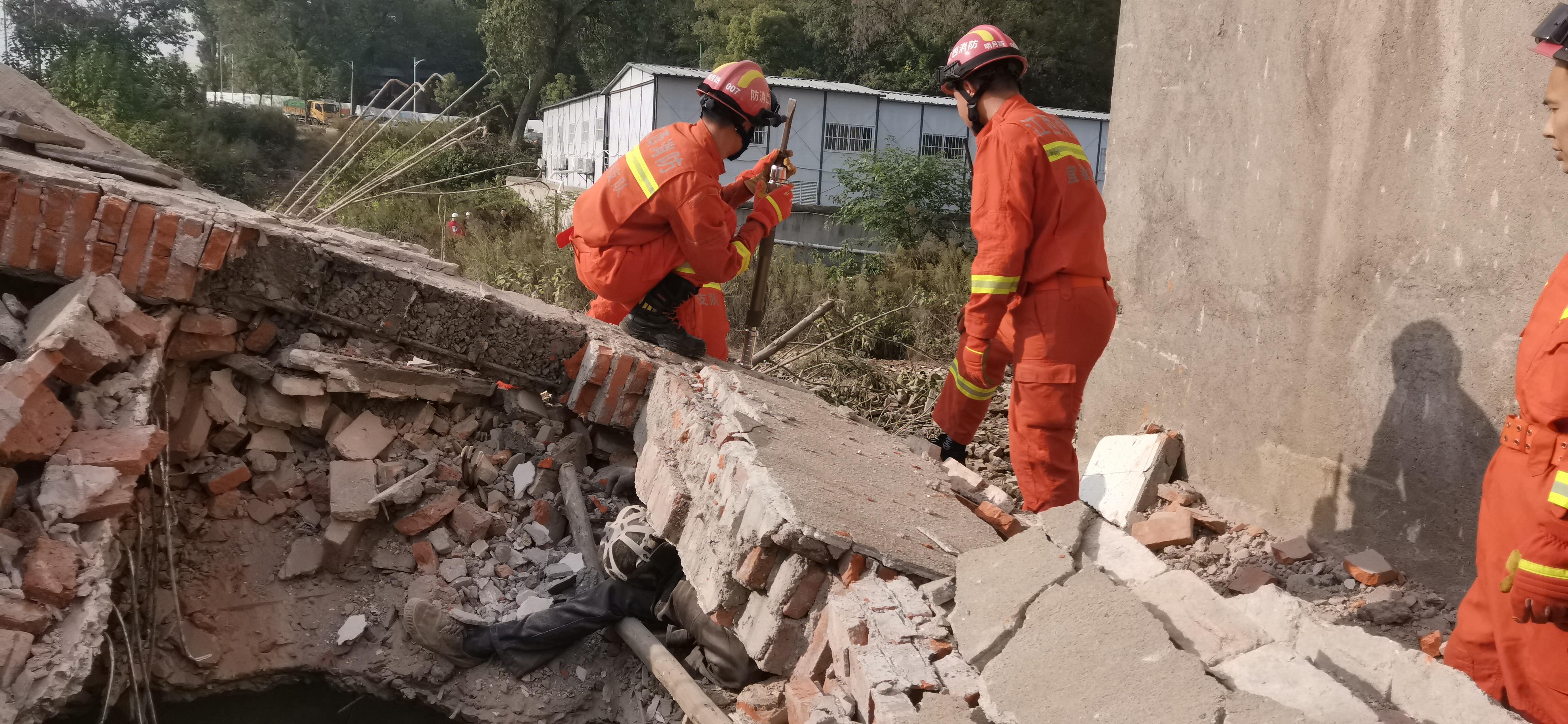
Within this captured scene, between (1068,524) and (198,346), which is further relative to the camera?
(198,346)

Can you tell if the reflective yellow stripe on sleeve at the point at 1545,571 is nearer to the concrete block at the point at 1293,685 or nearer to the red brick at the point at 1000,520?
the concrete block at the point at 1293,685

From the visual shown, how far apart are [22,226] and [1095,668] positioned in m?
3.39

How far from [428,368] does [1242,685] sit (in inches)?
120

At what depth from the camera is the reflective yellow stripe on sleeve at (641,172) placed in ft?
12.7

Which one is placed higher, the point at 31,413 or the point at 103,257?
the point at 103,257

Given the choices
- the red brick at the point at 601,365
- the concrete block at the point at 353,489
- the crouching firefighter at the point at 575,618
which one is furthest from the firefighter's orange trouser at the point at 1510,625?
the concrete block at the point at 353,489

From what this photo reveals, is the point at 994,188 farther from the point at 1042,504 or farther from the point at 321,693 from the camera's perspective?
the point at 321,693

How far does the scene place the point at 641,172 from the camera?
A: 392 cm

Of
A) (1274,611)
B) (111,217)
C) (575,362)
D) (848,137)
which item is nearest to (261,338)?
(111,217)

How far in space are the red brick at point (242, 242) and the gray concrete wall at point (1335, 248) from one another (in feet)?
13.2

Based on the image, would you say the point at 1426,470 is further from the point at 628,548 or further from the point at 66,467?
Answer: the point at 66,467

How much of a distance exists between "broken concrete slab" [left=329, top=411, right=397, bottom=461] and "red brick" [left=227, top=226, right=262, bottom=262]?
0.73m

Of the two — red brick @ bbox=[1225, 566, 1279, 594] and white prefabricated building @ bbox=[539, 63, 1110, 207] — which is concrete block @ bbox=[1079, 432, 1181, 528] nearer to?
red brick @ bbox=[1225, 566, 1279, 594]

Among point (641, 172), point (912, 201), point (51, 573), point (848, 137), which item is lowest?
point (51, 573)
